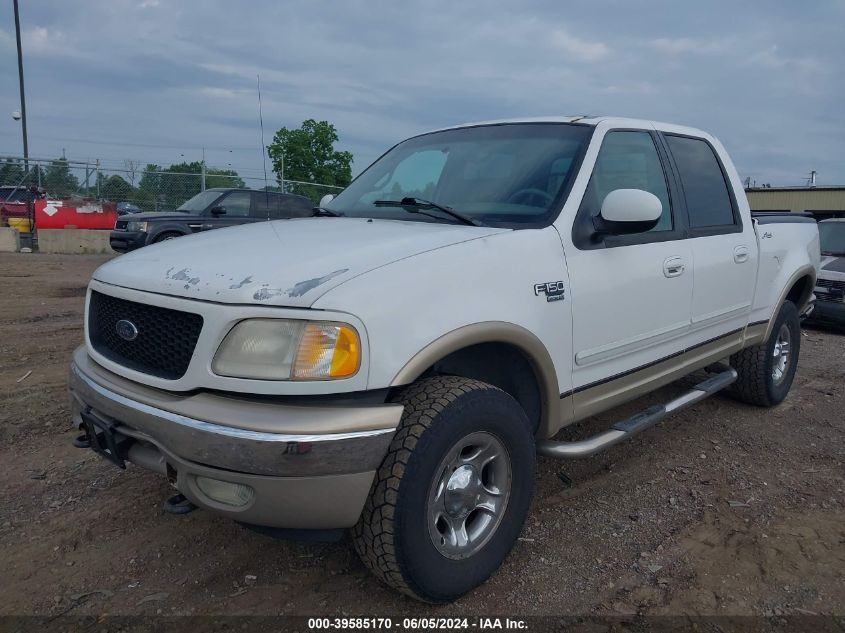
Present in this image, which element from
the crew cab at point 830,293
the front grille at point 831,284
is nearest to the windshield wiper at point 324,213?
the crew cab at point 830,293

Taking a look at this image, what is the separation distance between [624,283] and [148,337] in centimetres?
212

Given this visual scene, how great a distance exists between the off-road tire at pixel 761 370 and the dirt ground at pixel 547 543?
0.46m

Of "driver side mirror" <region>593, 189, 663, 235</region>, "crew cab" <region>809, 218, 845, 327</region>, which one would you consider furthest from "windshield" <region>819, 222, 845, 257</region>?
"driver side mirror" <region>593, 189, 663, 235</region>

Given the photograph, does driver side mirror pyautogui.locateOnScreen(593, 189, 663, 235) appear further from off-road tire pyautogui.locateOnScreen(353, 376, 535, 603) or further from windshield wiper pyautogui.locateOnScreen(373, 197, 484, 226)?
off-road tire pyautogui.locateOnScreen(353, 376, 535, 603)

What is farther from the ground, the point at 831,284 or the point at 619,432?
the point at 831,284

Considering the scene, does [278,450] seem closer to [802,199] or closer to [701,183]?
[701,183]

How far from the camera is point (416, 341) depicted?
2.28m

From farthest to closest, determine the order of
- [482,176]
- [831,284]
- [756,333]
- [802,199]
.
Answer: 1. [802,199]
2. [831,284]
3. [756,333]
4. [482,176]

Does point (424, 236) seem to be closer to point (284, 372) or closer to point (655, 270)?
point (284, 372)

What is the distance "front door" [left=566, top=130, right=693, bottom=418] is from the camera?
299 cm

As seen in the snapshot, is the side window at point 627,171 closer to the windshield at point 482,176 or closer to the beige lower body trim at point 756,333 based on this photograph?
the windshield at point 482,176

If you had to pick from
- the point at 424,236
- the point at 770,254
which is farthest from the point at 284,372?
the point at 770,254

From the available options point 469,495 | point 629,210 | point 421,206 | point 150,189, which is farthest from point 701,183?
point 150,189

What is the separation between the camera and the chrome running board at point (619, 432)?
2.98 metres
